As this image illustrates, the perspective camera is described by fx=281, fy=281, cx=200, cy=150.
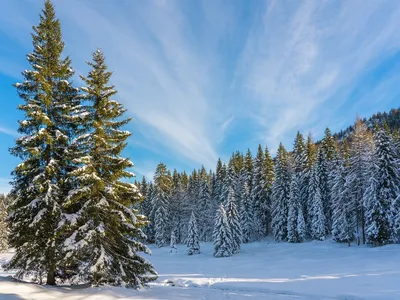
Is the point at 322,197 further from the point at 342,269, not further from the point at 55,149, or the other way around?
the point at 55,149

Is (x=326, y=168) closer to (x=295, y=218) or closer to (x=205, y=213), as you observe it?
(x=295, y=218)

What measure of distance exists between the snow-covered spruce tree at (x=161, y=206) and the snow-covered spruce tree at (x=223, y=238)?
66.3ft

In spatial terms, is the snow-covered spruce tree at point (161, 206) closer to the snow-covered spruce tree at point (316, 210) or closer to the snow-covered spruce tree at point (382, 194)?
the snow-covered spruce tree at point (316, 210)

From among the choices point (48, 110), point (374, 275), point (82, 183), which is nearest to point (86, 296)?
point (82, 183)

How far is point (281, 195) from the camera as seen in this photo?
51.6m

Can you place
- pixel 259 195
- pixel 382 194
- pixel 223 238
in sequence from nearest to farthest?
pixel 382 194 → pixel 223 238 → pixel 259 195

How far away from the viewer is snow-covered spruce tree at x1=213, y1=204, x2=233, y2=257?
44.5 metres

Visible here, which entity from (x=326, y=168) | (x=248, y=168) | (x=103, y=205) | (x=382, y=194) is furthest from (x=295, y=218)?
(x=103, y=205)

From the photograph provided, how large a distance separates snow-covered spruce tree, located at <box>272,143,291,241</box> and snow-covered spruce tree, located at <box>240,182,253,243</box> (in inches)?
191

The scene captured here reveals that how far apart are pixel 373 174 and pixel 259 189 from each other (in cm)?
2483

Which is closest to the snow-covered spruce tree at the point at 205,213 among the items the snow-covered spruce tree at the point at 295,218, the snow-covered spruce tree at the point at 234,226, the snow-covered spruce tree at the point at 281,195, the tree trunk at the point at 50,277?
the snow-covered spruce tree at the point at 281,195

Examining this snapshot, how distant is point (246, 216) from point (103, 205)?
4567 cm

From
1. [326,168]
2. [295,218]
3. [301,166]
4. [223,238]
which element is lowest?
[223,238]

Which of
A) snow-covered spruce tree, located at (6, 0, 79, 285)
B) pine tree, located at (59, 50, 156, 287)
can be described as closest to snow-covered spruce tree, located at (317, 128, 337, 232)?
pine tree, located at (59, 50, 156, 287)
